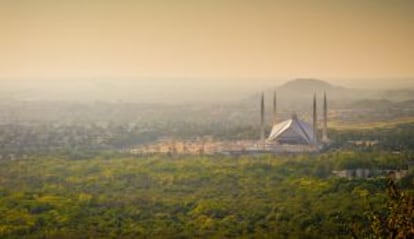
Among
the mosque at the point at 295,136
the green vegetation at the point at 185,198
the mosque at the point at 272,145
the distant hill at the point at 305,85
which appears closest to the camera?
the green vegetation at the point at 185,198

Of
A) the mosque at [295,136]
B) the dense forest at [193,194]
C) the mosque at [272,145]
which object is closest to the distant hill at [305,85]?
the mosque at [272,145]

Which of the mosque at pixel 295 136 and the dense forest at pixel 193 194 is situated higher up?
the mosque at pixel 295 136

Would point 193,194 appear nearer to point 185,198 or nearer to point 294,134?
point 185,198

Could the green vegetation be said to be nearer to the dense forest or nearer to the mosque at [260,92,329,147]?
the dense forest

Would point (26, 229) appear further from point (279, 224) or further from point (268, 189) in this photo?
point (268, 189)

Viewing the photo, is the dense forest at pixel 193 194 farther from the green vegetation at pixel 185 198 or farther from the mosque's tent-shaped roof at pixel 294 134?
the mosque's tent-shaped roof at pixel 294 134
